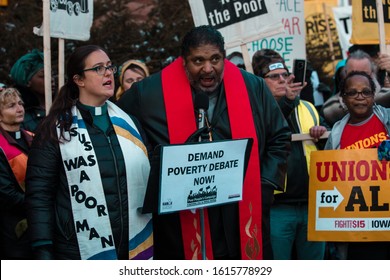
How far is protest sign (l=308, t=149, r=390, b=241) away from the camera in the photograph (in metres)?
5.88

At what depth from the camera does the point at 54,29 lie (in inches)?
273

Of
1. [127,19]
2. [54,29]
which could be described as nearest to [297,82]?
[54,29]

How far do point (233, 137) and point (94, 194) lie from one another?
91 cm

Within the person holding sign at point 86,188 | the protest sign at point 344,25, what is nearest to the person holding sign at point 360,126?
the person holding sign at point 86,188

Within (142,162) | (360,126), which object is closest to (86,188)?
(142,162)

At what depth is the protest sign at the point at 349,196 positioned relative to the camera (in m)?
5.88

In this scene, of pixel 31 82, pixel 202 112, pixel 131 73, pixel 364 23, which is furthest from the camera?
pixel 364 23

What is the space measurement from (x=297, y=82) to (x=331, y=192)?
65.6 inches

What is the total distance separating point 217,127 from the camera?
5098 millimetres

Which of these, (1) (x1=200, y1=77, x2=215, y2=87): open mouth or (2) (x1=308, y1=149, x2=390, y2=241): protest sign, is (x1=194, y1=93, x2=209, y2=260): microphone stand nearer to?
(1) (x1=200, y1=77, x2=215, y2=87): open mouth

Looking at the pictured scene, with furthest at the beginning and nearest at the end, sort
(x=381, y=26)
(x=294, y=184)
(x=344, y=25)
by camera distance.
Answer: (x=344, y=25) → (x=381, y=26) → (x=294, y=184)

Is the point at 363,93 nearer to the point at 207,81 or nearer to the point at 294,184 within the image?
the point at 294,184

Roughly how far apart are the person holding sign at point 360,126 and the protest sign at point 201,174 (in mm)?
1509

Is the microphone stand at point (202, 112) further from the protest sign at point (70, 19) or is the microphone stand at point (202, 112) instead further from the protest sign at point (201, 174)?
the protest sign at point (70, 19)
